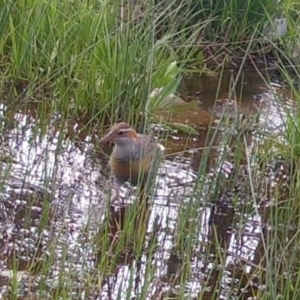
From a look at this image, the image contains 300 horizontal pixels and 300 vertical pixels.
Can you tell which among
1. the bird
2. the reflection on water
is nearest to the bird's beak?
the bird

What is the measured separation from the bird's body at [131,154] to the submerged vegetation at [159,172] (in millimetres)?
93

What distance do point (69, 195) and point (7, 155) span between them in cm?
42

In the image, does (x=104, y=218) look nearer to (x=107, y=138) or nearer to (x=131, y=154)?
(x=131, y=154)

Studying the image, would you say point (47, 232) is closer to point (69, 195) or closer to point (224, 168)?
point (69, 195)

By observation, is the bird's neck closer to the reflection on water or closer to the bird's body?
the bird's body

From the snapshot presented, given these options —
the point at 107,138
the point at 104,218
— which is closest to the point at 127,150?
the point at 107,138

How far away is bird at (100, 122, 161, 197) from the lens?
4570 millimetres

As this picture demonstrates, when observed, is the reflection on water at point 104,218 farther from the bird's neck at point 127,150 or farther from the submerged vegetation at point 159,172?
the bird's neck at point 127,150

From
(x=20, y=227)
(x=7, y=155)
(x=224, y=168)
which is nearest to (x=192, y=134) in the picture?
(x=224, y=168)

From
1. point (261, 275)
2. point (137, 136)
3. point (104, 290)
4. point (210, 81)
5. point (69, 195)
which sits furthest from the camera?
point (210, 81)

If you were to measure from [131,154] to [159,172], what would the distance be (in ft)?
0.53

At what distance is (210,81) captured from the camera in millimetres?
6484

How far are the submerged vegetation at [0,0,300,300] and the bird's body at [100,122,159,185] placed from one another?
0.30 feet

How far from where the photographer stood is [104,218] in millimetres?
3994
